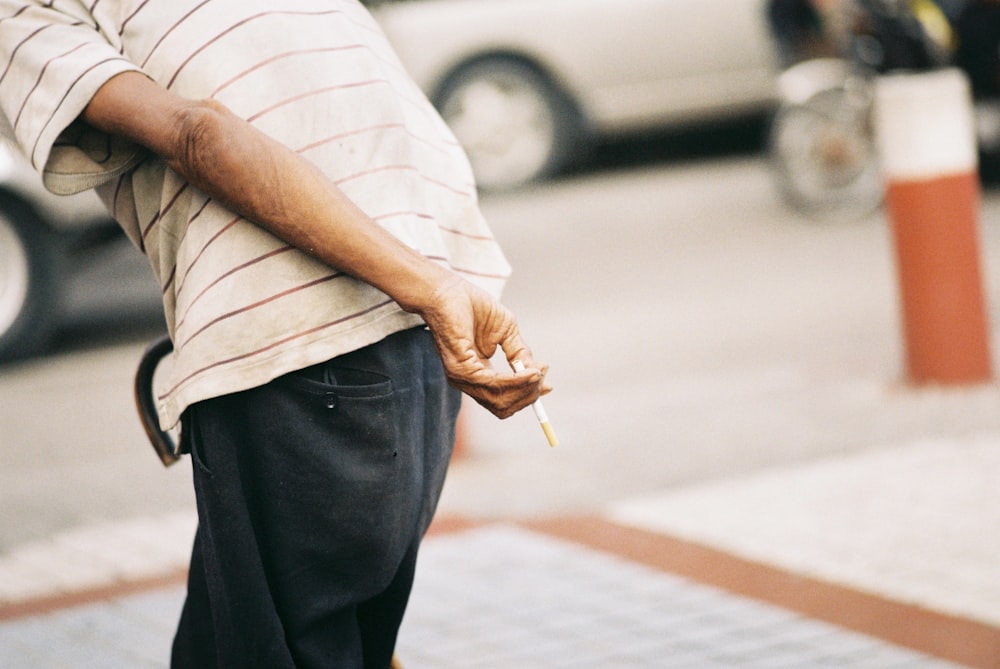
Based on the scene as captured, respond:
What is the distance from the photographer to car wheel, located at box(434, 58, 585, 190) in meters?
10.5

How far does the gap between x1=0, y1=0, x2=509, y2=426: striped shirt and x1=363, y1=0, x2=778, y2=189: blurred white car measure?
28.1 ft

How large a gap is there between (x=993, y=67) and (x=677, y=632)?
644 cm

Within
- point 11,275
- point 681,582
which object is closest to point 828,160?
point 11,275

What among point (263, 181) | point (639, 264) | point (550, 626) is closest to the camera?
point (263, 181)

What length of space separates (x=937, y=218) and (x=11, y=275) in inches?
171

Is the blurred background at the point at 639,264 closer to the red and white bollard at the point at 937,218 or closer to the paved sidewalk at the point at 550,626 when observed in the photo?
the red and white bollard at the point at 937,218

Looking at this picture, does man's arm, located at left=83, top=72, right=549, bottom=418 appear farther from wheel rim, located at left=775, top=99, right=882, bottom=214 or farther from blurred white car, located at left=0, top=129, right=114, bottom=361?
wheel rim, located at left=775, top=99, right=882, bottom=214

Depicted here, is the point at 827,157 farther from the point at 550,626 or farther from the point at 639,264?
the point at 550,626

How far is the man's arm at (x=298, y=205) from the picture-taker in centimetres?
178

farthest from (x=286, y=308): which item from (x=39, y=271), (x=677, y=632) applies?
(x=39, y=271)

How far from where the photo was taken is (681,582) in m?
3.70

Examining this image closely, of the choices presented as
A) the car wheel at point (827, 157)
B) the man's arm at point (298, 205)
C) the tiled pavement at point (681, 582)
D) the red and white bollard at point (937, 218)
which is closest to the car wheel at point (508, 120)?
the car wheel at point (827, 157)

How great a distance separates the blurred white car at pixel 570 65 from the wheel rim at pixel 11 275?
418cm

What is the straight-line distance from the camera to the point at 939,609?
11.2 ft
